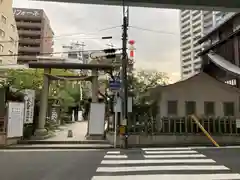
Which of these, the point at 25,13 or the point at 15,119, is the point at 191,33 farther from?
the point at 15,119

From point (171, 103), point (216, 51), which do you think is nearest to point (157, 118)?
point (171, 103)

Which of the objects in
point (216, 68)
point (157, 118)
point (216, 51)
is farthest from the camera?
point (216, 51)

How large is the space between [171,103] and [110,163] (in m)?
10.4

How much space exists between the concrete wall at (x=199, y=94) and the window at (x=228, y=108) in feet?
0.76

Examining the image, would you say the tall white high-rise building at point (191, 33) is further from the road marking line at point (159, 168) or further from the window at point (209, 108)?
the road marking line at point (159, 168)

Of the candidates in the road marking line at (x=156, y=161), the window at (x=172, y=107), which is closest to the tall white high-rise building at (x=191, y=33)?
the window at (x=172, y=107)

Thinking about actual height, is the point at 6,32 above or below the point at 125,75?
above

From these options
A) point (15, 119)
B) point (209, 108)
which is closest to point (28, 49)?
point (15, 119)

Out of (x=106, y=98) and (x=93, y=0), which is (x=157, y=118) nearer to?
(x=106, y=98)

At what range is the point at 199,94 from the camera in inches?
811

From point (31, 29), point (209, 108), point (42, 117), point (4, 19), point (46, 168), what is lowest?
point (46, 168)

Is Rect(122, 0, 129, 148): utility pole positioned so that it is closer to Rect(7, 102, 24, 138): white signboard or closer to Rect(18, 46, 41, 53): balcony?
Rect(7, 102, 24, 138): white signboard

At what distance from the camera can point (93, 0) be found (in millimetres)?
8445

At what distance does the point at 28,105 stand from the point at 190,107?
1160 centimetres
